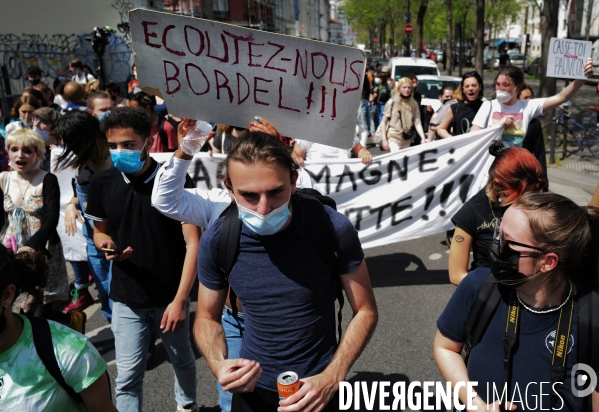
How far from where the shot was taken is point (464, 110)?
600cm

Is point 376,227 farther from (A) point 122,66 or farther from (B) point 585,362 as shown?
(A) point 122,66

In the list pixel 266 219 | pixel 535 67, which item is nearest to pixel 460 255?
pixel 266 219

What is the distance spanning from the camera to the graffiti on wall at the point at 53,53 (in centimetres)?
1669

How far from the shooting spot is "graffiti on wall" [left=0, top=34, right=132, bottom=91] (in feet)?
54.7

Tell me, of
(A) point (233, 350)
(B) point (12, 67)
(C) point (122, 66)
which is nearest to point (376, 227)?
(A) point (233, 350)

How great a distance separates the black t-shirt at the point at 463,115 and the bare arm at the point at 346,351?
4.13 meters

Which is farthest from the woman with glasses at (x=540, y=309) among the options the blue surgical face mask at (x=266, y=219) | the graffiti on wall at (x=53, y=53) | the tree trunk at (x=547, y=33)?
the graffiti on wall at (x=53, y=53)

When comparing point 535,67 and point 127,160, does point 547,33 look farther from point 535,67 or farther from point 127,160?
point 535,67

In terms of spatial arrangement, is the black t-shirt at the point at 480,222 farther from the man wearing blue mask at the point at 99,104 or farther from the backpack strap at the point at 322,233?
the man wearing blue mask at the point at 99,104

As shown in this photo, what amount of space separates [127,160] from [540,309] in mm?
2100

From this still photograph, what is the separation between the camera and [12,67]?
16.6 m

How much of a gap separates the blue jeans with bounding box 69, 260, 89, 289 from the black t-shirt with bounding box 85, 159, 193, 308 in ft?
7.53

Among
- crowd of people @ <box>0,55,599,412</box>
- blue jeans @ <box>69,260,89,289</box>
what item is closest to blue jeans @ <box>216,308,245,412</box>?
crowd of people @ <box>0,55,599,412</box>

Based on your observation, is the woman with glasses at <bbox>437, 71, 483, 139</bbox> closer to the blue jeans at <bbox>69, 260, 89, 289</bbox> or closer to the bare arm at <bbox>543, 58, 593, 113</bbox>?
the bare arm at <bbox>543, 58, 593, 113</bbox>
